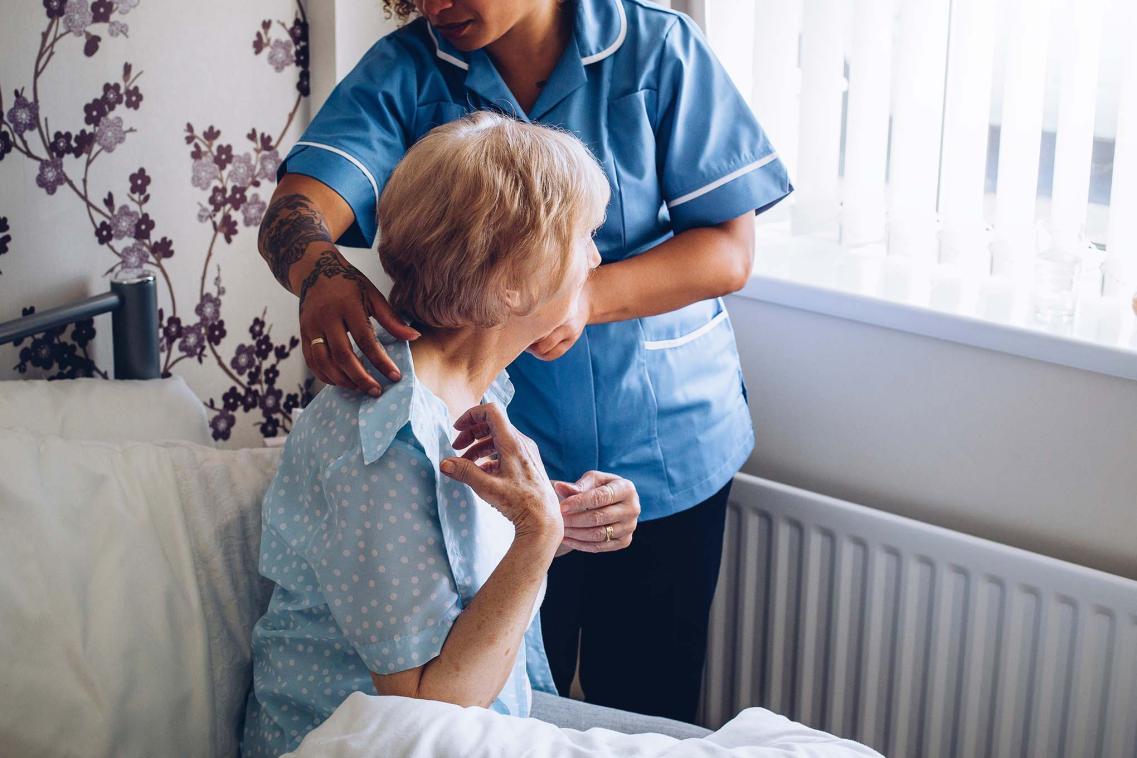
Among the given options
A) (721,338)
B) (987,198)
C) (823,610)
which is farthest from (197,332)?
(987,198)

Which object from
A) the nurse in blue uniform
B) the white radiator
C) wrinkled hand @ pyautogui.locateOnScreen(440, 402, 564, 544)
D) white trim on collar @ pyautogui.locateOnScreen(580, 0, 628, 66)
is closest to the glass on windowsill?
the white radiator

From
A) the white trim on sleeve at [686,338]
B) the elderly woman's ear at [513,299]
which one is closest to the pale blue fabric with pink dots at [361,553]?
the elderly woman's ear at [513,299]

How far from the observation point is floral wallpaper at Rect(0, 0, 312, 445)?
71.4 inches

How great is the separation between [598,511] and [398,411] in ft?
1.12

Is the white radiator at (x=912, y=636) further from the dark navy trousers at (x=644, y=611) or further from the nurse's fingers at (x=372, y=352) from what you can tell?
the nurse's fingers at (x=372, y=352)

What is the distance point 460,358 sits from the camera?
137 cm

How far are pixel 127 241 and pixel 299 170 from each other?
0.52 metres

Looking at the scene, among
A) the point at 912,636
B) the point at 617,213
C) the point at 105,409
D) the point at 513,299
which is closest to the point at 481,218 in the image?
the point at 513,299

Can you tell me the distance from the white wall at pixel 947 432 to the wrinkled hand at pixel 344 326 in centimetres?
100

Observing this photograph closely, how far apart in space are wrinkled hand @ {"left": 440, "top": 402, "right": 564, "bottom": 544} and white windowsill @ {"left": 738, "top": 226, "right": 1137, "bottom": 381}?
0.89m

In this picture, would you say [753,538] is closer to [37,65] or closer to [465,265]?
[465,265]

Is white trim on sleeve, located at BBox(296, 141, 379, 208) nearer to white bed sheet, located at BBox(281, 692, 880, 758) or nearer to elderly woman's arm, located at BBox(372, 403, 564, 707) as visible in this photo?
elderly woman's arm, located at BBox(372, 403, 564, 707)

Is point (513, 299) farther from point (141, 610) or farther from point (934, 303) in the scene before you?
point (934, 303)

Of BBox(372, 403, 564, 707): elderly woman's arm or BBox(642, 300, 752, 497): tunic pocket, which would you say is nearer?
BBox(372, 403, 564, 707): elderly woman's arm
